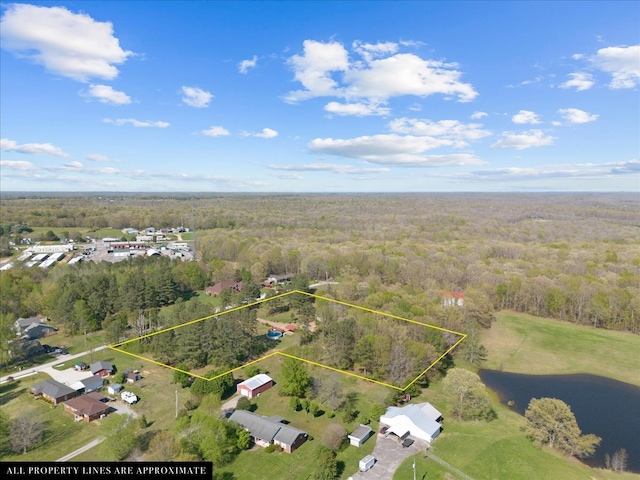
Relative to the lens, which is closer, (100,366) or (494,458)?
(494,458)

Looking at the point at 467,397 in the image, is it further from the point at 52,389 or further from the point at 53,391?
the point at 52,389

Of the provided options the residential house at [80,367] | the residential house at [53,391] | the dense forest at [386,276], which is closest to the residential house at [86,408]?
the residential house at [53,391]

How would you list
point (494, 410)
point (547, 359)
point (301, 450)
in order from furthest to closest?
point (547, 359)
point (494, 410)
point (301, 450)

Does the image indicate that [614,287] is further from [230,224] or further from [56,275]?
[230,224]

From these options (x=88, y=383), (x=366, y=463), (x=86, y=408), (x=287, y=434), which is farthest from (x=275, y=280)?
(x=366, y=463)

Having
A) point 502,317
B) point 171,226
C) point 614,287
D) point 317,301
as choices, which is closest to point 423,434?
point 317,301

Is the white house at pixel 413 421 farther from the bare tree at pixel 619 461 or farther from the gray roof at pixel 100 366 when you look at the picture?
the gray roof at pixel 100 366
